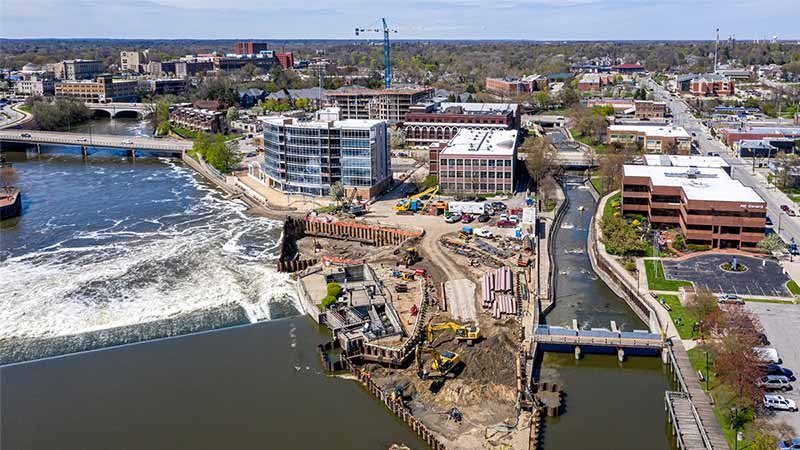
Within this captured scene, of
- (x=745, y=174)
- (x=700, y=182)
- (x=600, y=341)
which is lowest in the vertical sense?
(x=600, y=341)

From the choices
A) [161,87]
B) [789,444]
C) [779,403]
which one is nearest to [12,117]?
[161,87]

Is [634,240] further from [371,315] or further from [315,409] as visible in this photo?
[315,409]

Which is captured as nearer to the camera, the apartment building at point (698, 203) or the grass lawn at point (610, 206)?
the apartment building at point (698, 203)

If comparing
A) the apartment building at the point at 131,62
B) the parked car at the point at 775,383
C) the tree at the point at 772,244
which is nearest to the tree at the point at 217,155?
the tree at the point at 772,244

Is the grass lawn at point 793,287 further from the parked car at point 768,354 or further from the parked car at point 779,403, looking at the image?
the parked car at point 779,403

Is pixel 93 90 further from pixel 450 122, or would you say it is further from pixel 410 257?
pixel 410 257
